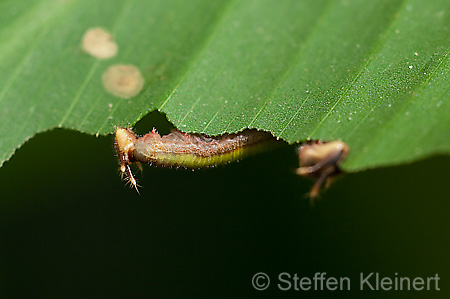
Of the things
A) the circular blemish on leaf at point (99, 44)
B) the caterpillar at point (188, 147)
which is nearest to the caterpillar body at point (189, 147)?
the caterpillar at point (188, 147)

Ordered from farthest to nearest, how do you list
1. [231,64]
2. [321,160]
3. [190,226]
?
[190,226]
[231,64]
[321,160]

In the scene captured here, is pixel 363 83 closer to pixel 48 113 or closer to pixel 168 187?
pixel 48 113

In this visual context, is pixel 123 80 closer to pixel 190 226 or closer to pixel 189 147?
pixel 189 147

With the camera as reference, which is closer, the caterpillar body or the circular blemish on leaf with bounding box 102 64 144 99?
the circular blemish on leaf with bounding box 102 64 144 99

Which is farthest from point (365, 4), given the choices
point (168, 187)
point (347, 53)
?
point (168, 187)

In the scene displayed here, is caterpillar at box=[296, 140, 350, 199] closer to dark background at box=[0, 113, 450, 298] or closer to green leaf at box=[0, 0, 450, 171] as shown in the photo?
green leaf at box=[0, 0, 450, 171]

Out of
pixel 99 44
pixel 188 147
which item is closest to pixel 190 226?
pixel 188 147

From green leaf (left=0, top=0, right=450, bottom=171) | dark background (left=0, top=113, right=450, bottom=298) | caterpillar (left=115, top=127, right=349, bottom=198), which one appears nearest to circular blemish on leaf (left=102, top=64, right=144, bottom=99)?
green leaf (left=0, top=0, right=450, bottom=171)
